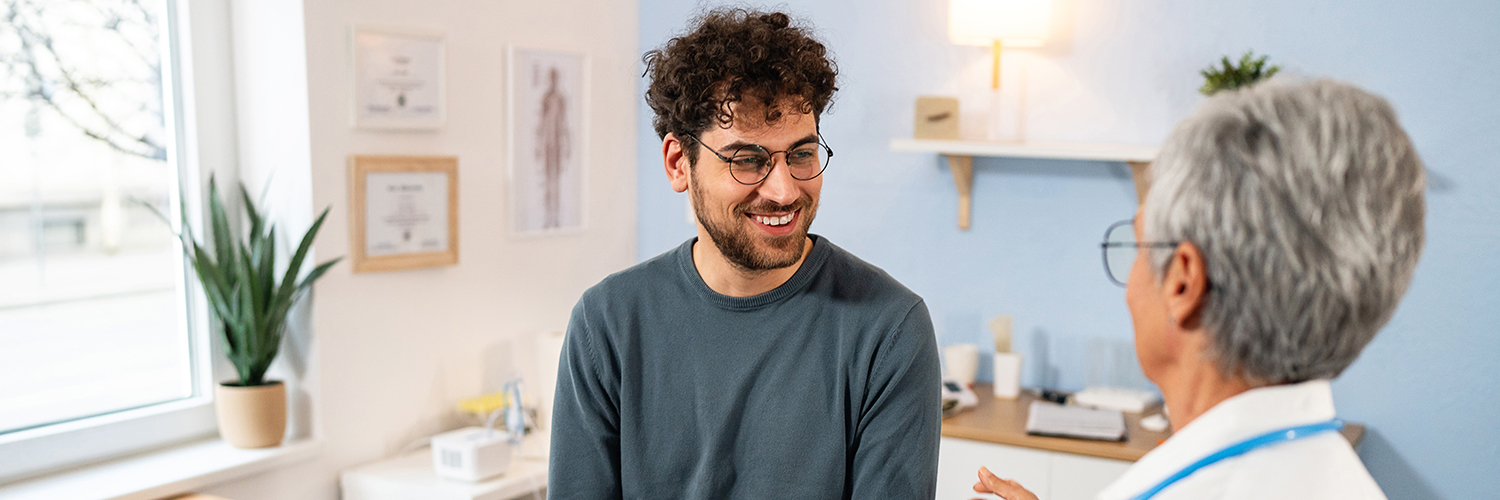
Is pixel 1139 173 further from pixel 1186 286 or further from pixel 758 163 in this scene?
pixel 1186 286

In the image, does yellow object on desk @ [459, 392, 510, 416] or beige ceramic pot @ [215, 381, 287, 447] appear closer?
beige ceramic pot @ [215, 381, 287, 447]

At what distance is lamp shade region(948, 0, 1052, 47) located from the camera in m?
2.88

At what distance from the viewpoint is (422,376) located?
112 inches

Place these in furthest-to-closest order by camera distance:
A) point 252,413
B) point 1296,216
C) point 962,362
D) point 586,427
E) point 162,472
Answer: point 962,362 < point 252,413 < point 162,472 < point 586,427 < point 1296,216

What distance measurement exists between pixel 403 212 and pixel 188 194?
487mm

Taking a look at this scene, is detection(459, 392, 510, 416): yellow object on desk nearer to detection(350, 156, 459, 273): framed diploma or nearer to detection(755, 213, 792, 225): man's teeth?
detection(350, 156, 459, 273): framed diploma

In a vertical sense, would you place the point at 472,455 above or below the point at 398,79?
below

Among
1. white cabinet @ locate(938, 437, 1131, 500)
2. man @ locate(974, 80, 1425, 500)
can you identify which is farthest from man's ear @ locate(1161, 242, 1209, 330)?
white cabinet @ locate(938, 437, 1131, 500)

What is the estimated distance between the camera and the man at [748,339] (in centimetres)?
147

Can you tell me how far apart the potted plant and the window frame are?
0.22 feet

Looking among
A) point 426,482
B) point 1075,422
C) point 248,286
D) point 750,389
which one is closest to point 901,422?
point 750,389

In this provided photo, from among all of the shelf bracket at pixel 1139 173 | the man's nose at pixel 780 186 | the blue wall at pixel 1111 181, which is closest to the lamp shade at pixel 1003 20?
the blue wall at pixel 1111 181

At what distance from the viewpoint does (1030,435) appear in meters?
2.59

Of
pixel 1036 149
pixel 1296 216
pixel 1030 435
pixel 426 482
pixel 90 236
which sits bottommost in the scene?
pixel 426 482
